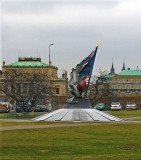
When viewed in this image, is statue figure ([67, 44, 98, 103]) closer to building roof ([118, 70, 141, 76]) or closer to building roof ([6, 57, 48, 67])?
building roof ([6, 57, 48, 67])

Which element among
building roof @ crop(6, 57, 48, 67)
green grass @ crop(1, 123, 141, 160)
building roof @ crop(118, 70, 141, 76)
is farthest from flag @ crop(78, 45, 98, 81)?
building roof @ crop(118, 70, 141, 76)

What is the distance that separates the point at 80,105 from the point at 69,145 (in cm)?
2655

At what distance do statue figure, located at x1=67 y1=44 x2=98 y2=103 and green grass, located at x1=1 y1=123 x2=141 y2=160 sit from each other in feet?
59.3

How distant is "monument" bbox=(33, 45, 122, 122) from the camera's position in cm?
4909

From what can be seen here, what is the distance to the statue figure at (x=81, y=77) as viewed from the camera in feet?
172

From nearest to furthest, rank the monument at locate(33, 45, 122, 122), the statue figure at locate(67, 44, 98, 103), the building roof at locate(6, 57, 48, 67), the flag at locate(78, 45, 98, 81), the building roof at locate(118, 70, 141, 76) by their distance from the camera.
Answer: the monument at locate(33, 45, 122, 122), the statue figure at locate(67, 44, 98, 103), the flag at locate(78, 45, 98, 81), the building roof at locate(6, 57, 48, 67), the building roof at locate(118, 70, 141, 76)

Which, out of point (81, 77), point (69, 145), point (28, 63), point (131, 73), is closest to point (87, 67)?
point (81, 77)

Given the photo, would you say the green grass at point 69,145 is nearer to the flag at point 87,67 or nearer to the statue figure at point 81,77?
the statue figure at point 81,77

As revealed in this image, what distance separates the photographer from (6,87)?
81.8 m

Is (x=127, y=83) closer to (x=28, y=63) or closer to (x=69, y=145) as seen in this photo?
(x=28, y=63)

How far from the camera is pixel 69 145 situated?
2509 centimetres

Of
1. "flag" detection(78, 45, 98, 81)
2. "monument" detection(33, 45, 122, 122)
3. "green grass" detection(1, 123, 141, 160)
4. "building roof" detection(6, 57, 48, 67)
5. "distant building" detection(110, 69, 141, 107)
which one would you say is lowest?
"green grass" detection(1, 123, 141, 160)

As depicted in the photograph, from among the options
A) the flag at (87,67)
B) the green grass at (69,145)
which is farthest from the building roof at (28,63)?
the green grass at (69,145)

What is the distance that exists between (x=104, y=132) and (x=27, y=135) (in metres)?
5.46
